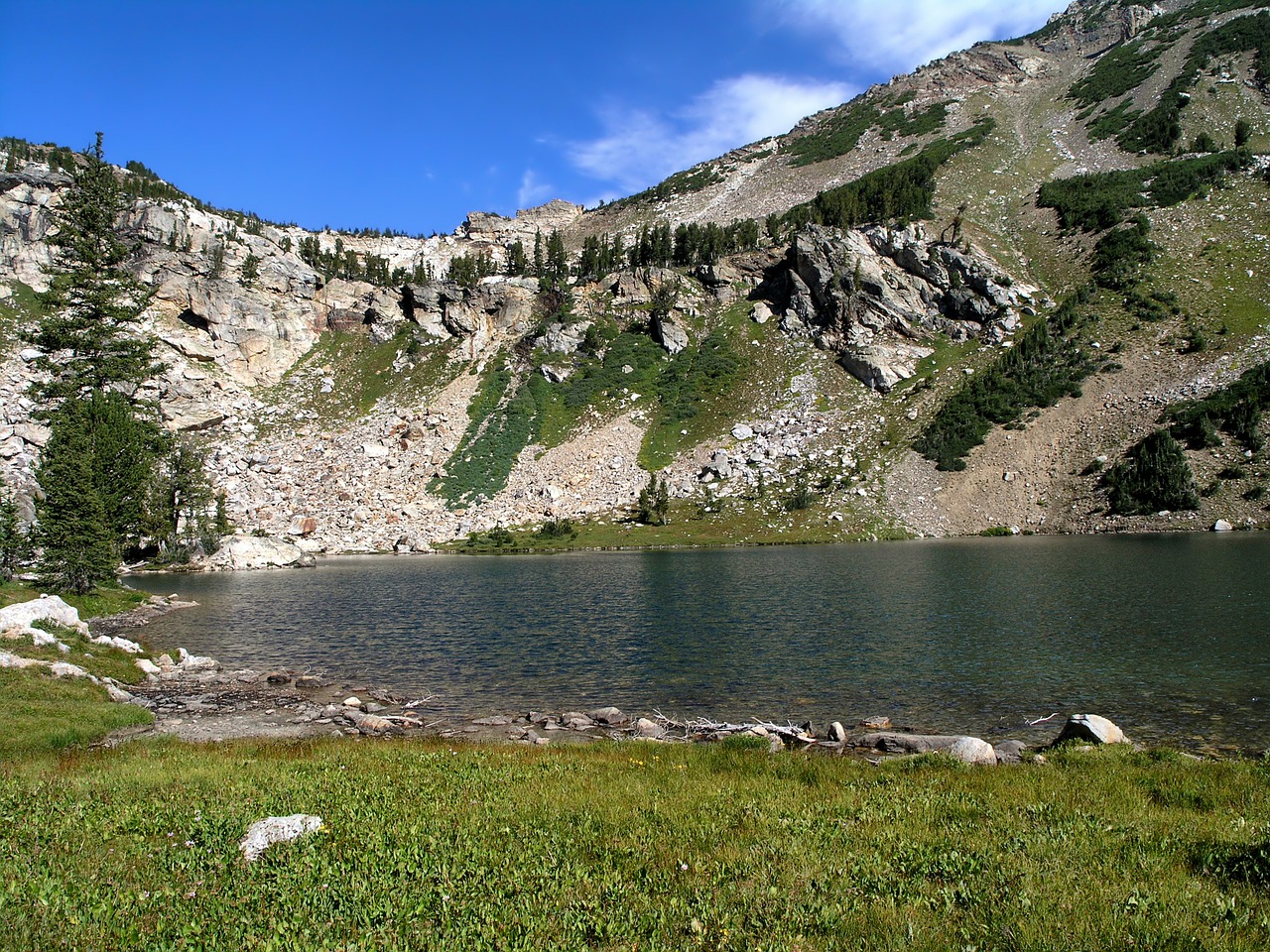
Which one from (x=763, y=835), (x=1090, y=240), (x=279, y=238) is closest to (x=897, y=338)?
(x=1090, y=240)

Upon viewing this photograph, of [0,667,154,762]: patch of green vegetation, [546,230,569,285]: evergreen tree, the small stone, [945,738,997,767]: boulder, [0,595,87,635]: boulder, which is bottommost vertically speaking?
the small stone

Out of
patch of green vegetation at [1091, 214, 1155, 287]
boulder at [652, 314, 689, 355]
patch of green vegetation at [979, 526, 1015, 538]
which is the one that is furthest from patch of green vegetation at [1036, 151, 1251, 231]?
boulder at [652, 314, 689, 355]

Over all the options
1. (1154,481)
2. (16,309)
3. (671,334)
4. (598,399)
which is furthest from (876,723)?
(16,309)

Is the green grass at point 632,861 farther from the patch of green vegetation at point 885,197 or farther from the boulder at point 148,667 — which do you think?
the patch of green vegetation at point 885,197

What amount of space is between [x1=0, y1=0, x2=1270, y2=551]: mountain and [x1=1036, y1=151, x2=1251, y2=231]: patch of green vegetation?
28.9 inches

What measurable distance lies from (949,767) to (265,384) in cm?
13511

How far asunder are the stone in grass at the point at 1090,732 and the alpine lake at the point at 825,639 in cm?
172

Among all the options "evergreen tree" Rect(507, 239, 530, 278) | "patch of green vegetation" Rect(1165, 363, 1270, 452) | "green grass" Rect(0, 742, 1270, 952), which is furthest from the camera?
"evergreen tree" Rect(507, 239, 530, 278)

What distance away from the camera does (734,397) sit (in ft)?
366

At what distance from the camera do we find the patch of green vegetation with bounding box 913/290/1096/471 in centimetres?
8988

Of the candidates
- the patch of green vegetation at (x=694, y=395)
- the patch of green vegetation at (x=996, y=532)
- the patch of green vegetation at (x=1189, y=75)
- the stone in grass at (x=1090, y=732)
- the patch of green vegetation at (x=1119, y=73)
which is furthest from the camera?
the patch of green vegetation at (x=1119, y=73)

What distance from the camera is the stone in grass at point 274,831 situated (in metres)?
7.48

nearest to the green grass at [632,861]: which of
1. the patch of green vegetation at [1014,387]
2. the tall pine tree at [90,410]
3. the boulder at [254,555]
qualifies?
the tall pine tree at [90,410]

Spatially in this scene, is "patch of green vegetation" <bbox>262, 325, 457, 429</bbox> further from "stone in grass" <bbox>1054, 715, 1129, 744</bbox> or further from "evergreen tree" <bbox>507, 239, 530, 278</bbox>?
"stone in grass" <bbox>1054, 715, 1129, 744</bbox>
